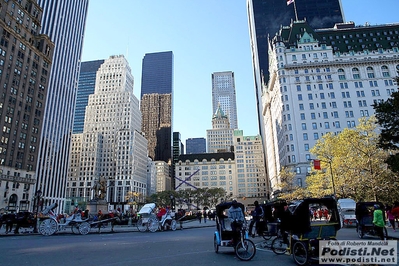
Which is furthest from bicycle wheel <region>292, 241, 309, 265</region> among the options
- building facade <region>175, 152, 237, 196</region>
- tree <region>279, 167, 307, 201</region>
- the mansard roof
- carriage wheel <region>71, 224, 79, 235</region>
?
building facade <region>175, 152, 237, 196</region>

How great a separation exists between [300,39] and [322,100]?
22196 mm

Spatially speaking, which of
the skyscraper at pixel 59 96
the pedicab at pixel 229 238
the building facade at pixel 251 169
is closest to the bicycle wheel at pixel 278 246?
the pedicab at pixel 229 238

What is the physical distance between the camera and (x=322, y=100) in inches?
3044

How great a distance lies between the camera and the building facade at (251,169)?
456 feet

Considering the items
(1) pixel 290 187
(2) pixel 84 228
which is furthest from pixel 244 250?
(1) pixel 290 187

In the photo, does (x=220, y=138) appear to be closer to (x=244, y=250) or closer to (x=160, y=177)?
(x=160, y=177)

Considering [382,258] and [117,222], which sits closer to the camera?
[382,258]

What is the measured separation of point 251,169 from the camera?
468ft

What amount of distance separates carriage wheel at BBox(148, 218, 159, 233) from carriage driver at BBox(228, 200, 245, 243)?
15.1m

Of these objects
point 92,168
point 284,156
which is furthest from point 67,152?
point 284,156

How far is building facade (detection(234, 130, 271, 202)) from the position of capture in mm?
139000

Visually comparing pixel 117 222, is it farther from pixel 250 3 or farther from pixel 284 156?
pixel 250 3

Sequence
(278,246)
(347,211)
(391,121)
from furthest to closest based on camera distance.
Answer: (347,211) < (391,121) < (278,246)

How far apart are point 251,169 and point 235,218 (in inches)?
5316
